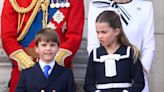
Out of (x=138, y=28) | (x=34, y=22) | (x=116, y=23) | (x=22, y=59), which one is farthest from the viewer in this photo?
(x=34, y=22)

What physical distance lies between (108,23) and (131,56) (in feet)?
0.93

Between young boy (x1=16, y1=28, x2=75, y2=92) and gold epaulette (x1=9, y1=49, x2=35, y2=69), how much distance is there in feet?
0.63

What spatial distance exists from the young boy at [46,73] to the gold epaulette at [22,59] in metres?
0.19

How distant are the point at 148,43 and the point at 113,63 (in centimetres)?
48

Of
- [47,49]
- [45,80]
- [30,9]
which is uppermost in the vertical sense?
[30,9]

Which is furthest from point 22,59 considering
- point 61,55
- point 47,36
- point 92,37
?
point 92,37

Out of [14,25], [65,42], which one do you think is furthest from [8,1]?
[65,42]

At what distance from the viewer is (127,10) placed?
14.1 feet

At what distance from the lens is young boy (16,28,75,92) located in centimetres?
384

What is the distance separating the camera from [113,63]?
389cm

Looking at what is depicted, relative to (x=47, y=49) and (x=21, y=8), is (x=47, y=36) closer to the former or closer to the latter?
(x=47, y=49)

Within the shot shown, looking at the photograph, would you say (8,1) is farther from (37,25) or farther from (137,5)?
(137,5)

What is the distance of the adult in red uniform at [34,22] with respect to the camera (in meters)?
4.26

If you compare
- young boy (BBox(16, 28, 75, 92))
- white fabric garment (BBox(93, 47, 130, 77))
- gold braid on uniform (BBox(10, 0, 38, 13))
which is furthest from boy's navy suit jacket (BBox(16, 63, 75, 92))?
gold braid on uniform (BBox(10, 0, 38, 13))
